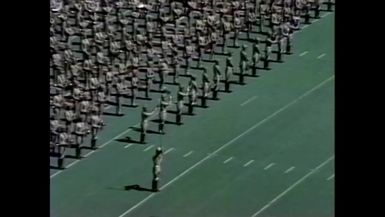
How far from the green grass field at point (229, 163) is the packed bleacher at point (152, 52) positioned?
20 centimetres

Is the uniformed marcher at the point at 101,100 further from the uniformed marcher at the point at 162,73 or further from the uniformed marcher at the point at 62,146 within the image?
the uniformed marcher at the point at 62,146

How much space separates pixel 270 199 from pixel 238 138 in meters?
1.26

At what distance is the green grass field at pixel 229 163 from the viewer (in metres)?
11.0

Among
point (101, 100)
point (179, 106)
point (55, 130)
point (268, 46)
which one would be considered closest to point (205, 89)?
point (179, 106)

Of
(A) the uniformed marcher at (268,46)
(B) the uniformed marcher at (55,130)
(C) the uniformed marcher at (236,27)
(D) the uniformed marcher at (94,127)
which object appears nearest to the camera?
(B) the uniformed marcher at (55,130)

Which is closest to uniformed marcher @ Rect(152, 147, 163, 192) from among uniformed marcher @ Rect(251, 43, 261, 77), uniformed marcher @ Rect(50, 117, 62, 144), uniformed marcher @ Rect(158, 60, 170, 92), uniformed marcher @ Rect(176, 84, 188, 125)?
uniformed marcher @ Rect(50, 117, 62, 144)

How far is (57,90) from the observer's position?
1329cm

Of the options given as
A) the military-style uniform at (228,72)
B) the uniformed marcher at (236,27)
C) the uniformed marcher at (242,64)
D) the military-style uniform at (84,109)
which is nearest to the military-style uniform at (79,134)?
the military-style uniform at (84,109)

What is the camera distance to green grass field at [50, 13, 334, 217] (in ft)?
36.0
